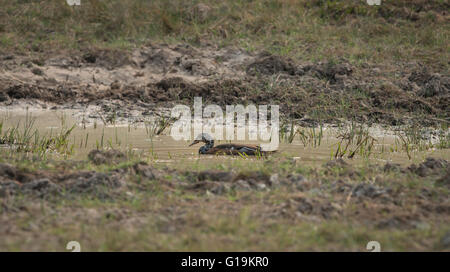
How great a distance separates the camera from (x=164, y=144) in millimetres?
8016

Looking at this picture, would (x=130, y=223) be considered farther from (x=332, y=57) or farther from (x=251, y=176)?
(x=332, y=57)

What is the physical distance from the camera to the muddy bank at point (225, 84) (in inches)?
386

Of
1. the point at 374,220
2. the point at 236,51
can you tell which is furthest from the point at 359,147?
the point at 236,51

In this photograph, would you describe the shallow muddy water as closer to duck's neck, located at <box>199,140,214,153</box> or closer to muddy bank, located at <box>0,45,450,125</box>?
duck's neck, located at <box>199,140,214,153</box>

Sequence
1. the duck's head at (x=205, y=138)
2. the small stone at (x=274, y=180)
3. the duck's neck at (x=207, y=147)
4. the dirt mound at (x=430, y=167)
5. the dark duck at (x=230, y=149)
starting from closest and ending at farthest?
the small stone at (x=274, y=180) < the dirt mound at (x=430, y=167) < the dark duck at (x=230, y=149) < the duck's neck at (x=207, y=147) < the duck's head at (x=205, y=138)

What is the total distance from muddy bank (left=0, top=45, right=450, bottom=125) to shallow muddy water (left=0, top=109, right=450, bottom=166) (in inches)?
23.1

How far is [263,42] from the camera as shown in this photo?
1231cm

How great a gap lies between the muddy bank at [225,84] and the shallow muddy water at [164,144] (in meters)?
0.59

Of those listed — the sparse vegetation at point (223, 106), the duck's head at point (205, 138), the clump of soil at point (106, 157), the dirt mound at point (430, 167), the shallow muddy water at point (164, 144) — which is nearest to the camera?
the sparse vegetation at point (223, 106)

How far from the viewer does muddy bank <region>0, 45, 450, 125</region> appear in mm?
9812

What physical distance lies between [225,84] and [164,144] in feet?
9.32

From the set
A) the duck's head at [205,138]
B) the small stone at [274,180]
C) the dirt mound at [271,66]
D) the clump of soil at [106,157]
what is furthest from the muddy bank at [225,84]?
the small stone at [274,180]

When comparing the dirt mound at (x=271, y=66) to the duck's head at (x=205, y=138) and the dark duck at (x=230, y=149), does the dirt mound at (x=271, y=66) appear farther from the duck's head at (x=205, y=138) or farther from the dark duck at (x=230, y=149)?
the dark duck at (x=230, y=149)

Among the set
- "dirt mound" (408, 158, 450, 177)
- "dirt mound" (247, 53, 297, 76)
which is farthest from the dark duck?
"dirt mound" (247, 53, 297, 76)
